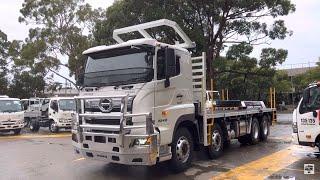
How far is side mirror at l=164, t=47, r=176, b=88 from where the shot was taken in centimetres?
920

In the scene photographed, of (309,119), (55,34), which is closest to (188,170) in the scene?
(309,119)

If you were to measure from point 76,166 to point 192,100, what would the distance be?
3.42 m

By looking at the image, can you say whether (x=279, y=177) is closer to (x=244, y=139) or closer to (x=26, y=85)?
(x=244, y=139)

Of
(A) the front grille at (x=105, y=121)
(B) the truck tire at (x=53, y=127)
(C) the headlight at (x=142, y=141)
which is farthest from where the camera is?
(B) the truck tire at (x=53, y=127)

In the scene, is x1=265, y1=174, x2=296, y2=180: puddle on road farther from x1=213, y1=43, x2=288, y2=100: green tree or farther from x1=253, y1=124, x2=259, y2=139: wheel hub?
x1=213, y1=43, x2=288, y2=100: green tree

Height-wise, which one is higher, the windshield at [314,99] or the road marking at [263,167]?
the windshield at [314,99]

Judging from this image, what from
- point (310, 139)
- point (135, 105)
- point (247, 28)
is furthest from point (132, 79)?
point (247, 28)

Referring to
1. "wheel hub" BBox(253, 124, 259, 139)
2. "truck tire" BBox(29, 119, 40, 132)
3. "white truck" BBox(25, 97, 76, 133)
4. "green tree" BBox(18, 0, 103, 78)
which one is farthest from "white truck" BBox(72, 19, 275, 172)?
"green tree" BBox(18, 0, 103, 78)

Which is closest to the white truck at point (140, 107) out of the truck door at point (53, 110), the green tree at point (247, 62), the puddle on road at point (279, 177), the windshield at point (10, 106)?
the puddle on road at point (279, 177)

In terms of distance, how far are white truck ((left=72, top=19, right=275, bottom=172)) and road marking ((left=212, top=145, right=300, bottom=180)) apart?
1070mm

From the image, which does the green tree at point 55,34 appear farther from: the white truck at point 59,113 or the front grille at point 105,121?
the front grille at point 105,121

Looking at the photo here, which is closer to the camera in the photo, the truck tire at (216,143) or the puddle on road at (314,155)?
the truck tire at (216,143)

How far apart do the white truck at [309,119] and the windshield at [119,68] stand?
4416 millimetres

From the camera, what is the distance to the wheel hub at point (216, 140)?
1164 cm
